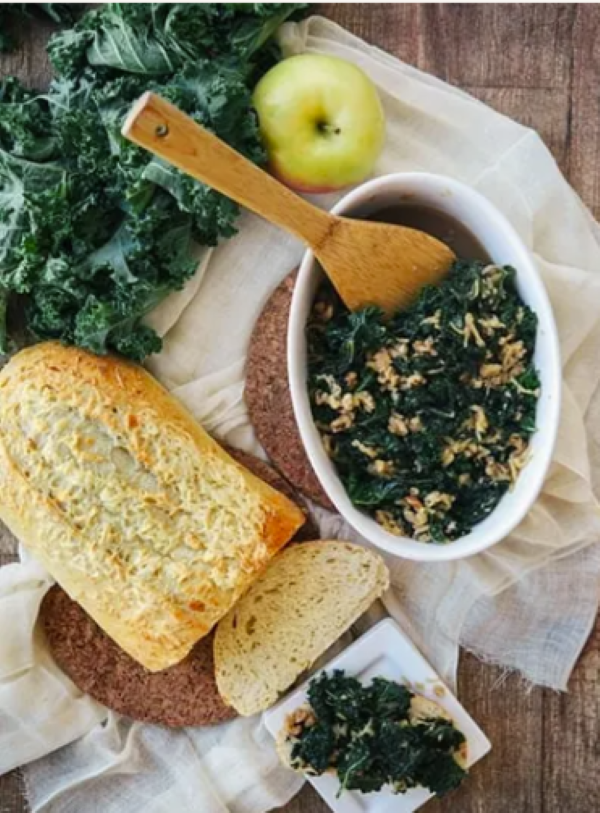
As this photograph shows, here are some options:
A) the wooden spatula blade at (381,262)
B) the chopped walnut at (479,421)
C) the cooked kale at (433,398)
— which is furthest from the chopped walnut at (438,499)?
the wooden spatula blade at (381,262)

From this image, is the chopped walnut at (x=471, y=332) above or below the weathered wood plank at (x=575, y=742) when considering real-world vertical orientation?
above

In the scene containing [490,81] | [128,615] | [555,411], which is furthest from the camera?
[490,81]

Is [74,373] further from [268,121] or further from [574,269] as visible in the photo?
[574,269]

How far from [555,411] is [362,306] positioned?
41cm

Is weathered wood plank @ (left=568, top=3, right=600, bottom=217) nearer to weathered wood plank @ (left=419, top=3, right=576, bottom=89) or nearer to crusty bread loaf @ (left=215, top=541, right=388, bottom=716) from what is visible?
weathered wood plank @ (left=419, top=3, right=576, bottom=89)

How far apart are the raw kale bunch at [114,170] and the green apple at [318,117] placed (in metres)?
0.05

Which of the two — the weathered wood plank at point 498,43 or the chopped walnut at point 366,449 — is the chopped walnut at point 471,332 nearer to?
the chopped walnut at point 366,449

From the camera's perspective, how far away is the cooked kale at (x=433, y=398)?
217 cm

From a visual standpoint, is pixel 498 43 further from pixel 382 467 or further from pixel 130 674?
pixel 130 674

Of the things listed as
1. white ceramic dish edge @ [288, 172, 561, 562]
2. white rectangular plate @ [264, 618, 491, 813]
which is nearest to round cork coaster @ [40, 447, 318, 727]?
white rectangular plate @ [264, 618, 491, 813]

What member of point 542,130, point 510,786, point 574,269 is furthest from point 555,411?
point 510,786

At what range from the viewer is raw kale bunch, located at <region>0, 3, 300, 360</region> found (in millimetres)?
2203

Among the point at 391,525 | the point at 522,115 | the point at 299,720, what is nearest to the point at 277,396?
the point at 391,525

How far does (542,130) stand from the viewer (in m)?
2.48
